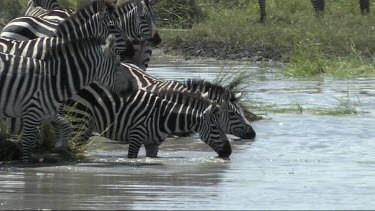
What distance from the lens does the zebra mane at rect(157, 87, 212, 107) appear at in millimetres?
13508

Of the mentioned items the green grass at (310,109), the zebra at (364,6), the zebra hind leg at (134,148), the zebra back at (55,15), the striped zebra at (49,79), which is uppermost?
the striped zebra at (49,79)

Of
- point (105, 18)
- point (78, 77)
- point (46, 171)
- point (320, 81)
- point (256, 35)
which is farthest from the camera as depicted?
point (256, 35)

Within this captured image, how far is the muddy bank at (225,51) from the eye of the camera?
Result: 26.1 m

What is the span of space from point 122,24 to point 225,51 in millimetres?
9992

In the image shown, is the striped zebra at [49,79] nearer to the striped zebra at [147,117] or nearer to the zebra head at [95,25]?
the striped zebra at [147,117]

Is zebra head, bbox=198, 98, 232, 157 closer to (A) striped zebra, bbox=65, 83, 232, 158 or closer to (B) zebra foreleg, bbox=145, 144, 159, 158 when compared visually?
(A) striped zebra, bbox=65, 83, 232, 158

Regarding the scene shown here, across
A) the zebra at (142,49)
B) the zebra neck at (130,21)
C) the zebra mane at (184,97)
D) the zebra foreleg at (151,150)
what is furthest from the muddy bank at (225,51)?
the zebra foreleg at (151,150)

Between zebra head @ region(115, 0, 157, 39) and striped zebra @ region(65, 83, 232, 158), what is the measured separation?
3349 mm

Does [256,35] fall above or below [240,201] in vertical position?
below

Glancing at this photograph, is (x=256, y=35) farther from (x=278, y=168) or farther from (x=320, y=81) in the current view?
(x=278, y=168)

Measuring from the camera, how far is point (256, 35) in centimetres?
2752

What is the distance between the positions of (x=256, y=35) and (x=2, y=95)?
15.6m

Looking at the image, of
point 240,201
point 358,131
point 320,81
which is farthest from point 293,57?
point 240,201

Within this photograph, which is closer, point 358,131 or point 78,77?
point 78,77
